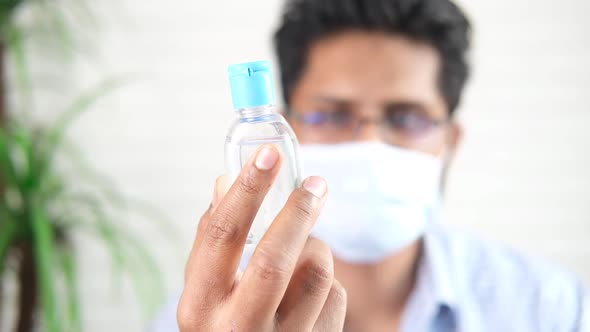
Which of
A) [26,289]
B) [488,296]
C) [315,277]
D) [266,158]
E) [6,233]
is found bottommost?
[488,296]

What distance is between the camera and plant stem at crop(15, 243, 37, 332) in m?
1.12

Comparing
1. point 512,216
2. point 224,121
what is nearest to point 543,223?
point 512,216

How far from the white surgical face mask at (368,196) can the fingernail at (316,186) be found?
486 mm

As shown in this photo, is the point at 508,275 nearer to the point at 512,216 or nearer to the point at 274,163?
the point at 512,216

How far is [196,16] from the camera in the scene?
160cm

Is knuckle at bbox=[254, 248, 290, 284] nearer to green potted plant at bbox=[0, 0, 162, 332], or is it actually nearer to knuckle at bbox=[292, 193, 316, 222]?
knuckle at bbox=[292, 193, 316, 222]

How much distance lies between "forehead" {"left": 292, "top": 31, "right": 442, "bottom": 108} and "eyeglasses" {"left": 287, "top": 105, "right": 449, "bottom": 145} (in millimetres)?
36

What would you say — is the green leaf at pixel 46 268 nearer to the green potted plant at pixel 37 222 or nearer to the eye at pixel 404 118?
the green potted plant at pixel 37 222

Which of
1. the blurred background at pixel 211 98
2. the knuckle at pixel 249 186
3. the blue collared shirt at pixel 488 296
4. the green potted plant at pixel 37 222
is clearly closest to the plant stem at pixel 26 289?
the green potted plant at pixel 37 222

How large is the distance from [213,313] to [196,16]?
132cm

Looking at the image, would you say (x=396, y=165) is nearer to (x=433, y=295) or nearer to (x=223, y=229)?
(x=433, y=295)

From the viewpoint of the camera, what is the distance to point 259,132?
0.45m

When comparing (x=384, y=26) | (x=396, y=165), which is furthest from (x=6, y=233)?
(x=384, y=26)

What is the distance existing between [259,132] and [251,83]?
1.9 inches
